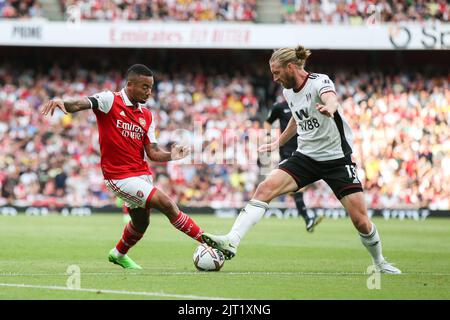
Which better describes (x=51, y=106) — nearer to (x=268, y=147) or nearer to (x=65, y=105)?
(x=65, y=105)

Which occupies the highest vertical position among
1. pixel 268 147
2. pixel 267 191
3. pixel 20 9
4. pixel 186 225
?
pixel 20 9

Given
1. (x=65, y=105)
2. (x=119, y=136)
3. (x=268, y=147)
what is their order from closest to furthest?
(x=65, y=105)
(x=119, y=136)
(x=268, y=147)

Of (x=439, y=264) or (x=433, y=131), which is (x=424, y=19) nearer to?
(x=433, y=131)

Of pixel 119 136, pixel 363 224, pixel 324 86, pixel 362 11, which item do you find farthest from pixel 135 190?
pixel 362 11

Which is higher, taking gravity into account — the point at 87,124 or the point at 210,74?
the point at 210,74

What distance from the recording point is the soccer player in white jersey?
10.1 metres

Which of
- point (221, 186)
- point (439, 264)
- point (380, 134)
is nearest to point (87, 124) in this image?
point (221, 186)

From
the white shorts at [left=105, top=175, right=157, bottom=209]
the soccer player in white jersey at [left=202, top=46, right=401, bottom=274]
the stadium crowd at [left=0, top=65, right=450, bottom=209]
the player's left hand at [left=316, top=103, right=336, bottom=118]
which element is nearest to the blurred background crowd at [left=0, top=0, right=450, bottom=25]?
the stadium crowd at [left=0, top=65, right=450, bottom=209]

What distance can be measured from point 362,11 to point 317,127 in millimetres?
22897

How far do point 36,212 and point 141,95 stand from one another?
59.1 feet

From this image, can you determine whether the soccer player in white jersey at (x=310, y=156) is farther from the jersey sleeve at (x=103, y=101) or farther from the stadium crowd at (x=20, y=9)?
the stadium crowd at (x=20, y=9)

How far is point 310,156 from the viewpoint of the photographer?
10.4m

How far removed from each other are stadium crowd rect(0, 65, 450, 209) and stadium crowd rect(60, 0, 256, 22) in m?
2.42

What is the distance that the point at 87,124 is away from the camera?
3073 cm
